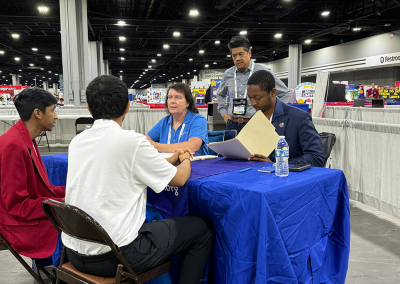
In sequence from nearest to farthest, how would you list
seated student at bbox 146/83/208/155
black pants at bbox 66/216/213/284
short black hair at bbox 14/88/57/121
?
black pants at bbox 66/216/213/284 < short black hair at bbox 14/88/57/121 < seated student at bbox 146/83/208/155

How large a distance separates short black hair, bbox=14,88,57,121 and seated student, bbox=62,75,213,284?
2.28ft

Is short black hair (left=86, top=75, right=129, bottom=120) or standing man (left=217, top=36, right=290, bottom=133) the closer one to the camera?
short black hair (left=86, top=75, right=129, bottom=120)

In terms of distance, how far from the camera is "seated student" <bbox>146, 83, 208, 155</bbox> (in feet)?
8.95

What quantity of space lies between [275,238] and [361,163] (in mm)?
2573

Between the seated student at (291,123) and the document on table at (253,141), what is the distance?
0.82 ft

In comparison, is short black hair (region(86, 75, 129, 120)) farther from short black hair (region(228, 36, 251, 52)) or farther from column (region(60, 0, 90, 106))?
column (region(60, 0, 90, 106))

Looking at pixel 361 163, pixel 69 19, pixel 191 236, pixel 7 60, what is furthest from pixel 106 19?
pixel 7 60

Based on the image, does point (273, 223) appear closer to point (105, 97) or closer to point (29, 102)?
point (105, 97)

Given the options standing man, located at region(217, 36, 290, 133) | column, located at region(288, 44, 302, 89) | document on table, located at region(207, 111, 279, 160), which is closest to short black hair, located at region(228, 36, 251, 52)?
Answer: standing man, located at region(217, 36, 290, 133)

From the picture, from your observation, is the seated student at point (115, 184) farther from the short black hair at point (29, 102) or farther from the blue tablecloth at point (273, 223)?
the short black hair at point (29, 102)

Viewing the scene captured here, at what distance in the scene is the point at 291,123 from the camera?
7.66ft

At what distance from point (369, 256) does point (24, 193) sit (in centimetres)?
247

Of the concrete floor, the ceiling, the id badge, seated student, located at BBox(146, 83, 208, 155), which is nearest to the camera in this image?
the concrete floor

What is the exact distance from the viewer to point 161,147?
2586 mm
